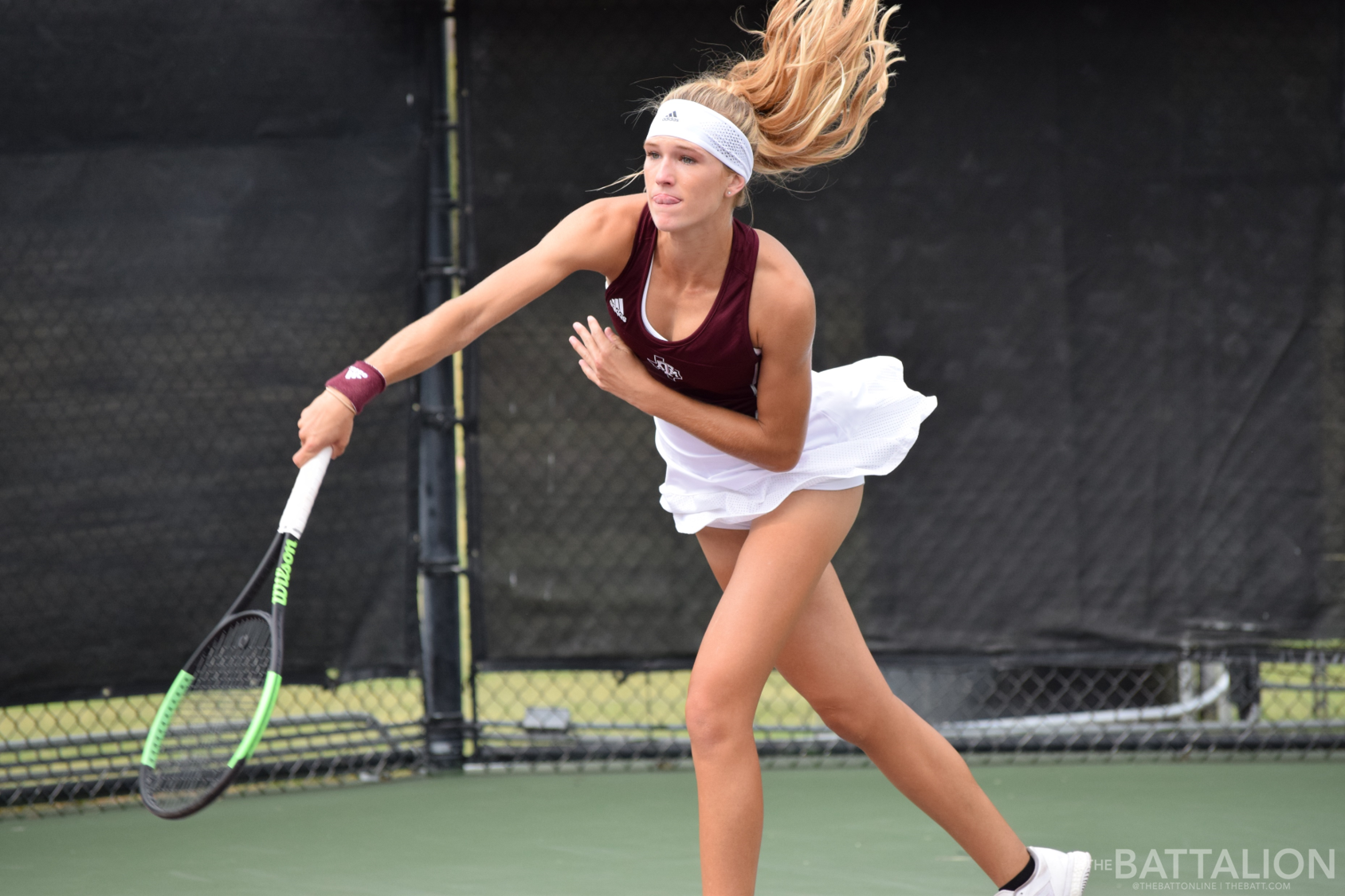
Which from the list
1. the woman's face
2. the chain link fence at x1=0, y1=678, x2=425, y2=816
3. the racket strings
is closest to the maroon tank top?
the woman's face

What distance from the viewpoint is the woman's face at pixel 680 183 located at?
7.57 feet

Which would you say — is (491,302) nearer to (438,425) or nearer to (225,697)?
(225,697)

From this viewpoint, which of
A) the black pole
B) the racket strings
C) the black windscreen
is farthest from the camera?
the black pole

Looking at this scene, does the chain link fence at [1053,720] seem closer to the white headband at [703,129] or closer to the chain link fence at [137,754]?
the chain link fence at [137,754]

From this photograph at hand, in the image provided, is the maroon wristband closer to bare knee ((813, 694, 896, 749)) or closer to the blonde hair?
the blonde hair

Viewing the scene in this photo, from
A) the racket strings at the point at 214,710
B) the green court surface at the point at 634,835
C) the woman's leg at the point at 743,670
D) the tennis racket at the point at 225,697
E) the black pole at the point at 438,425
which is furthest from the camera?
the black pole at the point at 438,425

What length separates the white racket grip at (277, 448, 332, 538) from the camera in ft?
6.93

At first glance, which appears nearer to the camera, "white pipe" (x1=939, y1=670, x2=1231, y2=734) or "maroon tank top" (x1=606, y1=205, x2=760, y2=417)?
"maroon tank top" (x1=606, y1=205, x2=760, y2=417)

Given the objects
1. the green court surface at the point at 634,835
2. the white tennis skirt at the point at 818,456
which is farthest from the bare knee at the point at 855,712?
the green court surface at the point at 634,835

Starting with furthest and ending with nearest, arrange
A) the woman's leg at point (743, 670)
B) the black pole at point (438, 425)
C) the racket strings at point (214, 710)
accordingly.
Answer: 1. the black pole at point (438, 425)
2. the racket strings at point (214, 710)
3. the woman's leg at point (743, 670)

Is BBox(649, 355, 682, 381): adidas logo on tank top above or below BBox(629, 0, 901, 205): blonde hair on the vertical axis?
below

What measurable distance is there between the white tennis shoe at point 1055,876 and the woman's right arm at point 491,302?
4.36ft

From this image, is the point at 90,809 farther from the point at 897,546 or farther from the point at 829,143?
the point at 829,143

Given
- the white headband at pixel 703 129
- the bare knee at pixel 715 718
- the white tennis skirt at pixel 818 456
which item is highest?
the white headband at pixel 703 129
